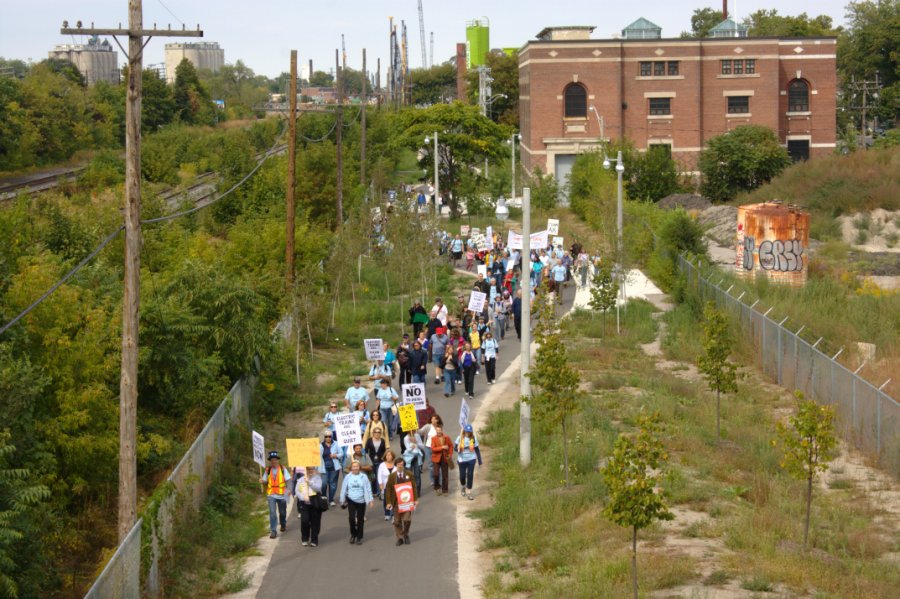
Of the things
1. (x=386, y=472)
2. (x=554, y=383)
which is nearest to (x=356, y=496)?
(x=386, y=472)

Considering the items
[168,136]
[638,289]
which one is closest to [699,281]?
[638,289]

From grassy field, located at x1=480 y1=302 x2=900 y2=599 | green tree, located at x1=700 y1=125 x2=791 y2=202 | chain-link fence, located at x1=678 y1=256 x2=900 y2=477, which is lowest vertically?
grassy field, located at x1=480 y1=302 x2=900 y2=599

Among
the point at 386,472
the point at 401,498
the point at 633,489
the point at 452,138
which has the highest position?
the point at 452,138

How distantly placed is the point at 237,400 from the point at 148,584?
8.30 m

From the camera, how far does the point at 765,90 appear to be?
72.6m

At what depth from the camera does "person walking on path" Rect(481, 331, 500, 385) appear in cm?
2800

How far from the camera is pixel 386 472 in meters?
18.6

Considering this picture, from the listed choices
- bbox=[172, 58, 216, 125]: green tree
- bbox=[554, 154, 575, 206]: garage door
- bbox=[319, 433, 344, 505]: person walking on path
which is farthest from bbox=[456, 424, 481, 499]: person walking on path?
bbox=[172, 58, 216, 125]: green tree

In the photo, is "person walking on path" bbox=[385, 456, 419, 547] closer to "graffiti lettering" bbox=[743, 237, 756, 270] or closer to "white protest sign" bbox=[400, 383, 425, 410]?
"white protest sign" bbox=[400, 383, 425, 410]

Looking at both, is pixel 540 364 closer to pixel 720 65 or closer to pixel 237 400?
pixel 237 400

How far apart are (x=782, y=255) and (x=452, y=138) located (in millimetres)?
27342

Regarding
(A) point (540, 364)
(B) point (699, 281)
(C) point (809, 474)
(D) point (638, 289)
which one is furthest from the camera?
(D) point (638, 289)

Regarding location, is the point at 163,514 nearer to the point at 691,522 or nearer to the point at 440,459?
the point at 440,459

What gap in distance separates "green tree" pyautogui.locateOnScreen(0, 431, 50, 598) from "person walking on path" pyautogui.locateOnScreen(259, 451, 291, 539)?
4246mm
